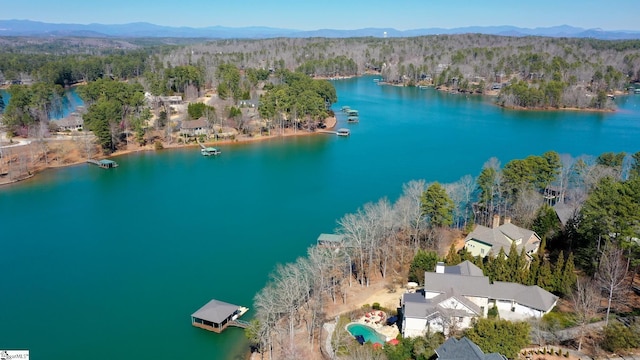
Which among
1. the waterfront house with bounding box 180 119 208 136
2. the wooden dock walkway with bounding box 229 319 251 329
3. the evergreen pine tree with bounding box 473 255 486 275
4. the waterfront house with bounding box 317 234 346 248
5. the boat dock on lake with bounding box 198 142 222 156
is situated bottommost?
the wooden dock walkway with bounding box 229 319 251 329

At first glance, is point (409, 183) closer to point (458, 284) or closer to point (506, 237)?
point (506, 237)

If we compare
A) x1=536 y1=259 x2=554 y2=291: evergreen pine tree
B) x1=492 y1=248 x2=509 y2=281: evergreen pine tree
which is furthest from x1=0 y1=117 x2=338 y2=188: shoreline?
x1=536 y1=259 x2=554 y2=291: evergreen pine tree

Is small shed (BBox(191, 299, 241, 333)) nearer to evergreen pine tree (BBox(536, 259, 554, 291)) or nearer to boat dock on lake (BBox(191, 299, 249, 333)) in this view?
boat dock on lake (BBox(191, 299, 249, 333))

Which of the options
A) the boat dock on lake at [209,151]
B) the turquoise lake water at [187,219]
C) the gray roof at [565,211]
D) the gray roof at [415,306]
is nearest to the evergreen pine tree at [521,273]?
the gray roof at [415,306]

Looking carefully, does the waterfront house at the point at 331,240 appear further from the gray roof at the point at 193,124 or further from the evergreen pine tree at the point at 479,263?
the gray roof at the point at 193,124

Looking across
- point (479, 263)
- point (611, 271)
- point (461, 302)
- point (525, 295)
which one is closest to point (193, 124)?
point (479, 263)

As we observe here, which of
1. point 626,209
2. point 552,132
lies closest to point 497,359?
point 626,209
